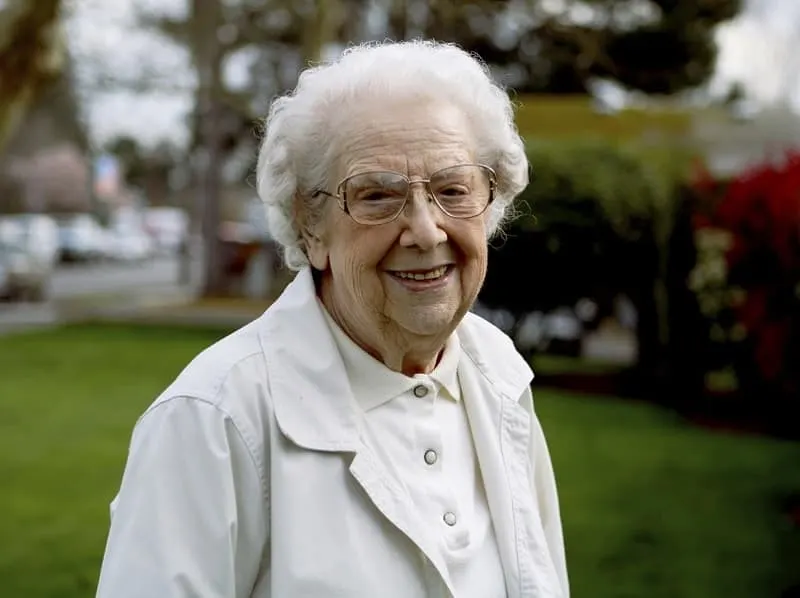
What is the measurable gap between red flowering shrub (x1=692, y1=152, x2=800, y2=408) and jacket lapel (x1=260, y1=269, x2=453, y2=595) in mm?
6886

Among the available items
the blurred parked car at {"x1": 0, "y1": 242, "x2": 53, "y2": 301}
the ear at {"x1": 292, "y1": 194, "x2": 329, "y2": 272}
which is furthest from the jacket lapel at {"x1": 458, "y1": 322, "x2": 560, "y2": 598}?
the blurred parked car at {"x1": 0, "y1": 242, "x2": 53, "y2": 301}

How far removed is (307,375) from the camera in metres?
1.84

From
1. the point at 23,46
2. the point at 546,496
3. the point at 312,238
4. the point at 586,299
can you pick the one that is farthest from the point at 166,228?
the point at 312,238

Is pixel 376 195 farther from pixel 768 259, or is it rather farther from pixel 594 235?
pixel 594 235

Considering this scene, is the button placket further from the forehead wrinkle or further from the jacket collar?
the forehead wrinkle

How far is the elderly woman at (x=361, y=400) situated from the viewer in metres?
1.65

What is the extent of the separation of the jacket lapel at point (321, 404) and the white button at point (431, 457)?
113 millimetres

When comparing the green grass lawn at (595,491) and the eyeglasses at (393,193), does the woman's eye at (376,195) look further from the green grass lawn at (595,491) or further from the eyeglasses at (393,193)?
the green grass lawn at (595,491)

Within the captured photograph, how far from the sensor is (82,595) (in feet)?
16.5

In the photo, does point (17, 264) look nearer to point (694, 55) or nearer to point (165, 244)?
point (694, 55)

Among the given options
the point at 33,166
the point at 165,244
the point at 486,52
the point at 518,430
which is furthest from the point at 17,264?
the point at 165,244

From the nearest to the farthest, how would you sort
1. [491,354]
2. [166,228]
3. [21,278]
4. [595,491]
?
[491,354] < [595,491] < [21,278] < [166,228]

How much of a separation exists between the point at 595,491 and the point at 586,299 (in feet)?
15.6

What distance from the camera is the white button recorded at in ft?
6.38
